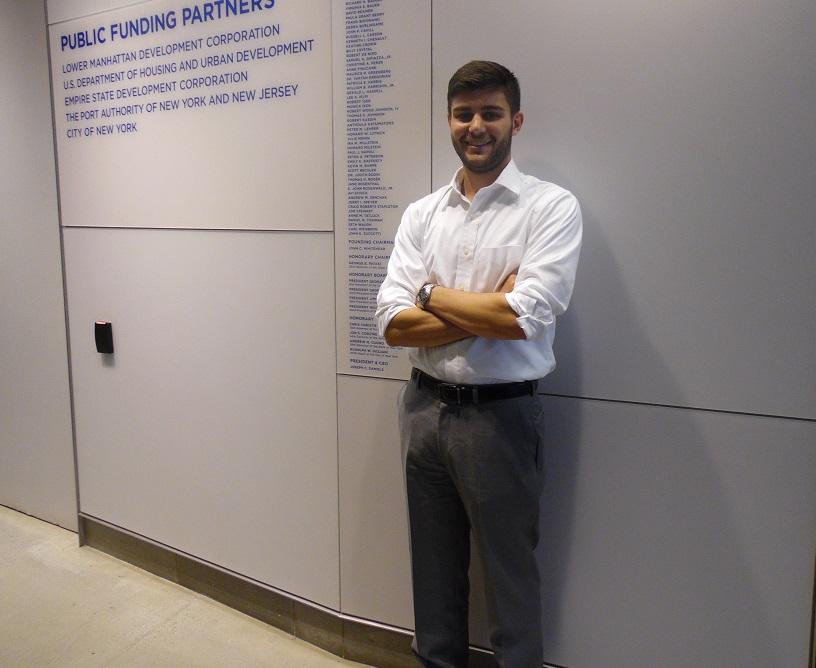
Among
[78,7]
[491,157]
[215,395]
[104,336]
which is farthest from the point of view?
[104,336]

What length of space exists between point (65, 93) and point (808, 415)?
3243mm

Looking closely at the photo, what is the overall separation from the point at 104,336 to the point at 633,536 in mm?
2428

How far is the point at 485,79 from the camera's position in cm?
181

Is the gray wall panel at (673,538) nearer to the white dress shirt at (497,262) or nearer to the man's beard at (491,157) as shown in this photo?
the white dress shirt at (497,262)

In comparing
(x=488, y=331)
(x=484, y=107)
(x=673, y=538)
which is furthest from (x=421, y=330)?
(x=673, y=538)

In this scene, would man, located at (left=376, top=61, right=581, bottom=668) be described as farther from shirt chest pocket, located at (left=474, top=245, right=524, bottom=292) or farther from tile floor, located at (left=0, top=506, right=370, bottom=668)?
tile floor, located at (left=0, top=506, right=370, bottom=668)

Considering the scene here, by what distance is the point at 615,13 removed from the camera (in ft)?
6.16

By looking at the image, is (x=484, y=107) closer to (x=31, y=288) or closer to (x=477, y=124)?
(x=477, y=124)

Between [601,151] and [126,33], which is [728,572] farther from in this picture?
[126,33]

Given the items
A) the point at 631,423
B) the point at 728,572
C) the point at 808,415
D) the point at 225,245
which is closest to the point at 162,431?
the point at 225,245

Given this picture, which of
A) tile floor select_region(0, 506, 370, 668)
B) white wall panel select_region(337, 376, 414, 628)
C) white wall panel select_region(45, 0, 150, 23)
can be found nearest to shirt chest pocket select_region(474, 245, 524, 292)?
white wall panel select_region(337, 376, 414, 628)

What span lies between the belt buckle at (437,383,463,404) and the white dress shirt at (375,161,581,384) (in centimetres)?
2

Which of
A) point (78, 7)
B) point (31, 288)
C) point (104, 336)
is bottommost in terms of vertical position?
point (104, 336)

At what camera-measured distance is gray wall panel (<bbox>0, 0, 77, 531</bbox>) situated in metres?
3.30
